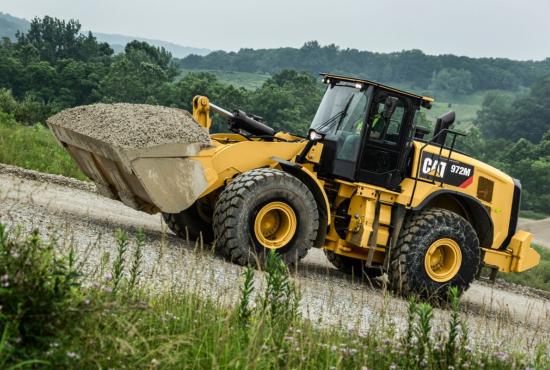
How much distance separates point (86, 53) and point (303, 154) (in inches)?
3680

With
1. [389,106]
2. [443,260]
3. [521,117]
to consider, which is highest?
[521,117]

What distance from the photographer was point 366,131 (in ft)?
37.8

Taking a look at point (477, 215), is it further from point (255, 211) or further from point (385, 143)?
point (255, 211)

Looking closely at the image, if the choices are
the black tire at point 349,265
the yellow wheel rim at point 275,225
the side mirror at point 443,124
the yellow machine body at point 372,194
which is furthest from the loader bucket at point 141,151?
the black tire at point 349,265

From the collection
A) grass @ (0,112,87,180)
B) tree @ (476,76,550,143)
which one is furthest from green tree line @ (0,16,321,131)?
tree @ (476,76,550,143)

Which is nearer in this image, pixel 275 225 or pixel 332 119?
pixel 275 225

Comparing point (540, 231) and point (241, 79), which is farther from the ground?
point (241, 79)

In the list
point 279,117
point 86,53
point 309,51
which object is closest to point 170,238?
point 279,117

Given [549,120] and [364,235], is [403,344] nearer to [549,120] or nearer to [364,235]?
[364,235]

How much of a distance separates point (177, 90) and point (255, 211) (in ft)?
207

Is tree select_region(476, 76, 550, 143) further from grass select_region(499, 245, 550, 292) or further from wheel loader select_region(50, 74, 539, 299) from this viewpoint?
wheel loader select_region(50, 74, 539, 299)

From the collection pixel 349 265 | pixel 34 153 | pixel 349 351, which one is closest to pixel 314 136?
pixel 349 265

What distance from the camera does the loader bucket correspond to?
10.2m

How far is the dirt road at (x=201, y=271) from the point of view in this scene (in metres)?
7.41
